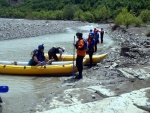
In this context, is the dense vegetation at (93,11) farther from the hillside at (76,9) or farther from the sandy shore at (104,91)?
the sandy shore at (104,91)

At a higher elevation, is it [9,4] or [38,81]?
[9,4]

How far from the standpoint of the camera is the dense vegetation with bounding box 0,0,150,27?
40594mm

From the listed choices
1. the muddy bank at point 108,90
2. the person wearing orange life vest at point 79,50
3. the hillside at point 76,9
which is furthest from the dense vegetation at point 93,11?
the person wearing orange life vest at point 79,50

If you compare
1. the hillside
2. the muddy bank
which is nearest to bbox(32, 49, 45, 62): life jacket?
the muddy bank

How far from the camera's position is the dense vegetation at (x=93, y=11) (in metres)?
40.6

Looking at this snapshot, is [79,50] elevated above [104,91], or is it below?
above

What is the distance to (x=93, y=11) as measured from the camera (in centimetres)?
7056

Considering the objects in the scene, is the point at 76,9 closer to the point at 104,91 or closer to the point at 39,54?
the point at 39,54

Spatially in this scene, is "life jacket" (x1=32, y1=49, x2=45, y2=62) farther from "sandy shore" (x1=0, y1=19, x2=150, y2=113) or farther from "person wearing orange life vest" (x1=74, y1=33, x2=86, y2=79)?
"person wearing orange life vest" (x1=74, y1=33, x2=86, y2=79)

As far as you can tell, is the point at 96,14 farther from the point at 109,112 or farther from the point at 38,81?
the point at 109,112

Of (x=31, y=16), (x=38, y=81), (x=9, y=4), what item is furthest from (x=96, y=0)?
(x=38, y=81)

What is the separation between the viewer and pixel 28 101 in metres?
8.00

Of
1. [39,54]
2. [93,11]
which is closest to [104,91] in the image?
→ [39,54]

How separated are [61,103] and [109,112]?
1.60m
